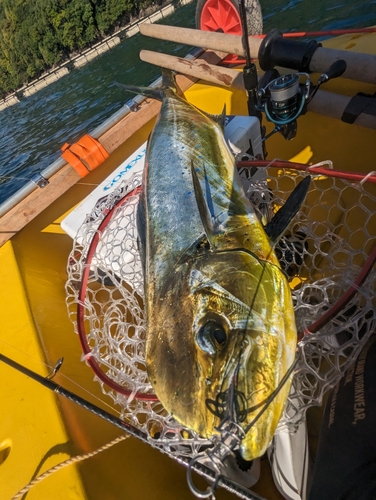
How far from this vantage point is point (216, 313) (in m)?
1.22

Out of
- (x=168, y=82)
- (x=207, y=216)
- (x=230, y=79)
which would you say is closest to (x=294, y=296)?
(x=207, y=216)

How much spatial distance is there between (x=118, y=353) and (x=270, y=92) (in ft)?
7.03

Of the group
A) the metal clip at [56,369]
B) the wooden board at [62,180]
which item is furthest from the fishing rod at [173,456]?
the wooden board at [62,180]

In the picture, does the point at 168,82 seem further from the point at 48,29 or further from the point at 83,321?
the point at 48,29

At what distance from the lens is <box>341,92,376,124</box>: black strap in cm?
247

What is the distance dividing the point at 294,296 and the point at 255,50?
244 cm

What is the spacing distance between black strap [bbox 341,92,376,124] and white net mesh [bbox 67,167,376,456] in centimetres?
56

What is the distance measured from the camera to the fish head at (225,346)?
1.10 meters

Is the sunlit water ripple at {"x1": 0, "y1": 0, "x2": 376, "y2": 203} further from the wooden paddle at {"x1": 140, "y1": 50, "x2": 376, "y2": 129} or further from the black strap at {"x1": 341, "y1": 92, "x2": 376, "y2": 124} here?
the black strap at {"x1": 341, "y1": 92, "x2": 376, "y2": 124}

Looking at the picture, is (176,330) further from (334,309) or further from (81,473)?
(81,473)

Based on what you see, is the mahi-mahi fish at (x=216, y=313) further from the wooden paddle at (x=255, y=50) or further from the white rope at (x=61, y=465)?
the wooden paddle at (x=255, y=50)

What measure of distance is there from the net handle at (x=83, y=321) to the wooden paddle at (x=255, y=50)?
1.80 meters

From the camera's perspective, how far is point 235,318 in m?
1.20

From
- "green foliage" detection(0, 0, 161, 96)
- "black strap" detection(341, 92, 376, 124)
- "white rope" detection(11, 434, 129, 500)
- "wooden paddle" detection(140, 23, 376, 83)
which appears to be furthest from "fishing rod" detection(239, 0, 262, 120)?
"green foliage" detection(0, 0, 161, 96)
